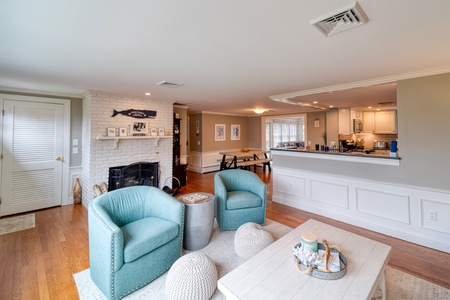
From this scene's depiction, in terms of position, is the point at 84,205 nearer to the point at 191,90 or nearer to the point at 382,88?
the point at 191,90

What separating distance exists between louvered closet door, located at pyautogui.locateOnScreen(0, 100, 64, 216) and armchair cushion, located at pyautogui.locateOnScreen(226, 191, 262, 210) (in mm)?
3544

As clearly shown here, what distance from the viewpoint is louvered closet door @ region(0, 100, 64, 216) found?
3.54 meters

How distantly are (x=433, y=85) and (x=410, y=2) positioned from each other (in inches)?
76.2

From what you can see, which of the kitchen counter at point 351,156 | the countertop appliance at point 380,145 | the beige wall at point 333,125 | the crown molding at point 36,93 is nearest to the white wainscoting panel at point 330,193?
the kitchen counter at point 351,156

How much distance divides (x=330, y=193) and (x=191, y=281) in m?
2.84

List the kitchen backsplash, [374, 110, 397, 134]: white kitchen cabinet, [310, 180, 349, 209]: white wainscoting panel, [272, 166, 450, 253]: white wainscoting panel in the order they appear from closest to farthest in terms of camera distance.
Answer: [272, 166, 450, 253]: white wainscoting panel < [310, 180, 349, 209]: white wainscoting panel < [374, 110, 397, 134]: white kitchen cabinet < the kitchen backsplash

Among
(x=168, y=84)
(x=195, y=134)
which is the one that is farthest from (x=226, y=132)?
(x=168, y=84)

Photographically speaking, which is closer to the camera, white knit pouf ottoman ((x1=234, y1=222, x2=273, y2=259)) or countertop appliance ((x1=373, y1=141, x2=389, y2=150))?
white knit pouf ottoman ((x1=234, y1=222, x2=273, y2=259))

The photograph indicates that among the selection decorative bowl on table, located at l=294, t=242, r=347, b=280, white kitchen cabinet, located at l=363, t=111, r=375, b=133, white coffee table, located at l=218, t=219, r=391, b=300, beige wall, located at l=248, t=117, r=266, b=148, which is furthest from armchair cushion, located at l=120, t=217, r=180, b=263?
beige wall, located at l=248, t=117, r=266, b=148

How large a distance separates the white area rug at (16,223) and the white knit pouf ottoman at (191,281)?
296cm

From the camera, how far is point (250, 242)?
224cm

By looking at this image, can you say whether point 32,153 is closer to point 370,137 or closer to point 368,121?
point 368,121

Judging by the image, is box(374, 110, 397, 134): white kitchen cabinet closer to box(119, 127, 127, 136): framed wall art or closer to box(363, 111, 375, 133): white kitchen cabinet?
box(363, 111, 375, 133): white kitchen cabinet

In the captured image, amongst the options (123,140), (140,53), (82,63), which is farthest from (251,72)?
(123,140)
